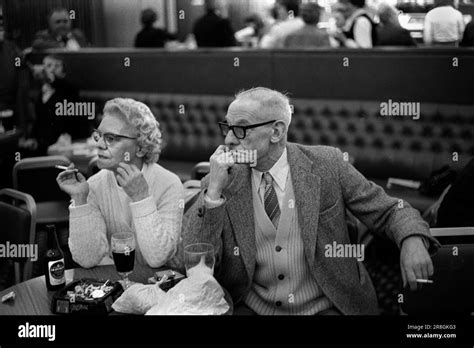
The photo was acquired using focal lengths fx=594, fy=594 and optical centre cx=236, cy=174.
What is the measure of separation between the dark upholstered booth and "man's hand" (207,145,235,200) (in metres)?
1.88

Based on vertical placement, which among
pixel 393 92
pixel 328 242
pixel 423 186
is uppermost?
pixel 393 92

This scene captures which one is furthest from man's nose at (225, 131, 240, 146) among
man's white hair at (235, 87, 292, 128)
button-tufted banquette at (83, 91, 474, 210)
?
button-tufted banquette at (83, 91, 474, 210)

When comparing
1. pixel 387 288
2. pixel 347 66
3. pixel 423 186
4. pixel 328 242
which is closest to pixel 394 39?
pixel 347 66

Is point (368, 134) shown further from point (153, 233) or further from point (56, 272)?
point (56, 272)

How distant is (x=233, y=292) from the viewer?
170 cm

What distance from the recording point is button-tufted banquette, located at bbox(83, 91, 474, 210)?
3484 millimetres

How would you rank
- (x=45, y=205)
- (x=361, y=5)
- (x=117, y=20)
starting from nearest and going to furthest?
(x=45, y=205) → (x=361, y=5) → (x=117, y=20)

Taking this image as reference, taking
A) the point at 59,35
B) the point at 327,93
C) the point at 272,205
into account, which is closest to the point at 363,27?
the point at 327,93

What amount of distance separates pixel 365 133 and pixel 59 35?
6.95 ft

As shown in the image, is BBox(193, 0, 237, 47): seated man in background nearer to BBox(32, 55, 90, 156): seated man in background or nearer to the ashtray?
BBox(32, 55, 90, 156): seated man in background

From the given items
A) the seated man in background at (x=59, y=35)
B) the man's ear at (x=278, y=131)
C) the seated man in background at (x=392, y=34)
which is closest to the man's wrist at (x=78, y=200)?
the man's ear at (x=278, y=131)

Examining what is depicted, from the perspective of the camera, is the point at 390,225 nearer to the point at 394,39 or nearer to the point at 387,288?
the point at 387,288

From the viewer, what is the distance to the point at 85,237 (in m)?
1.77

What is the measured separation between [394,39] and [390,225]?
2654 millimetres
